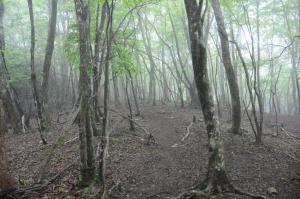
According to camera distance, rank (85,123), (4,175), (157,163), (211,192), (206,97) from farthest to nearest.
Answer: (157,163)
(85,123)
(206,97)
(211,192)
(4,175)

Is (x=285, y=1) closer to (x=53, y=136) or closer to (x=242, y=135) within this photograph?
(x=242, y=135)

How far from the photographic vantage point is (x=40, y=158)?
31.5 feet

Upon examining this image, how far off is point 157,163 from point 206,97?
141 inches

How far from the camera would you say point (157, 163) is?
9227 millimetres

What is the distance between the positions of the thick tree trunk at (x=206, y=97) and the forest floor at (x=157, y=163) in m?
0.52

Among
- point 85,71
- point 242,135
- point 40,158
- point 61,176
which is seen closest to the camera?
point 85,71

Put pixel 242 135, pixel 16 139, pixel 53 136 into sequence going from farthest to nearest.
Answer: pixel 16 139 → pixel 53 136 → pixel 242 135

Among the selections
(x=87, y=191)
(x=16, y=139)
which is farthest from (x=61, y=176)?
(x=16, y=139)

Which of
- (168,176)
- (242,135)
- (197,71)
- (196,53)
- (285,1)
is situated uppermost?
(285,1)

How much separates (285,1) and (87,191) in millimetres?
23322

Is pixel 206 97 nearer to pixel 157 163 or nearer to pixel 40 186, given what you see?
pixel 157 163

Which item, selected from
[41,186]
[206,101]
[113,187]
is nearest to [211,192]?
[206,101]

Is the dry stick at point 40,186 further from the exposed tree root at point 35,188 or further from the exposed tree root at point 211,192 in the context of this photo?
the exposed tree root at point 211,192

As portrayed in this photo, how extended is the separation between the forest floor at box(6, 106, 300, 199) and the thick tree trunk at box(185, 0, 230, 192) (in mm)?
518
